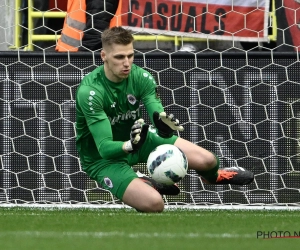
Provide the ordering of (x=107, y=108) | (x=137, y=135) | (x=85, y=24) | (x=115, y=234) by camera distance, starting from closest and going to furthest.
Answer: (x=115, y=234)
(x=137, y=135)
(x=107, y=108)
(x=85, y=24)

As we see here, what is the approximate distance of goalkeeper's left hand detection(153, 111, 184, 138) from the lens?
6.89 meters

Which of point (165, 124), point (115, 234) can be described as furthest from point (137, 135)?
point (115, 234)

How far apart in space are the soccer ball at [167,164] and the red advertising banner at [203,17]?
2.22m

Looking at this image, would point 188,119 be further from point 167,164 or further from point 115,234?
point 115,234

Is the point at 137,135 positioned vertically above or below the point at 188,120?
above

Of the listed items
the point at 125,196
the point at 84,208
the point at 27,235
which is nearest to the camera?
the point at 27,235

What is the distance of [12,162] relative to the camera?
28.6 ft

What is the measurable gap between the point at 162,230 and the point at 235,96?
2.91 meters

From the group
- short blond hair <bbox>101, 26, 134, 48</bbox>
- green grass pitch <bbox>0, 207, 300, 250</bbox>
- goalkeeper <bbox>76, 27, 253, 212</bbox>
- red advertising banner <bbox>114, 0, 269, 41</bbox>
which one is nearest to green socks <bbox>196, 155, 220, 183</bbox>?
goalkeeper <bbox>76, 27, 253, 212</bbox>

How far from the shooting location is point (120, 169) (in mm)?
7465

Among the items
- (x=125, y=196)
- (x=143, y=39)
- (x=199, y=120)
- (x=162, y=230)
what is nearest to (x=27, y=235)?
(x=162, y=230)

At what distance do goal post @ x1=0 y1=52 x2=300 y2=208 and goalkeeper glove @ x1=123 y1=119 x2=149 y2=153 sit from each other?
192 centimetres

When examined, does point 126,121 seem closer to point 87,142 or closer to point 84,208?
point 87,142

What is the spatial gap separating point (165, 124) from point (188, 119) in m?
1.69
